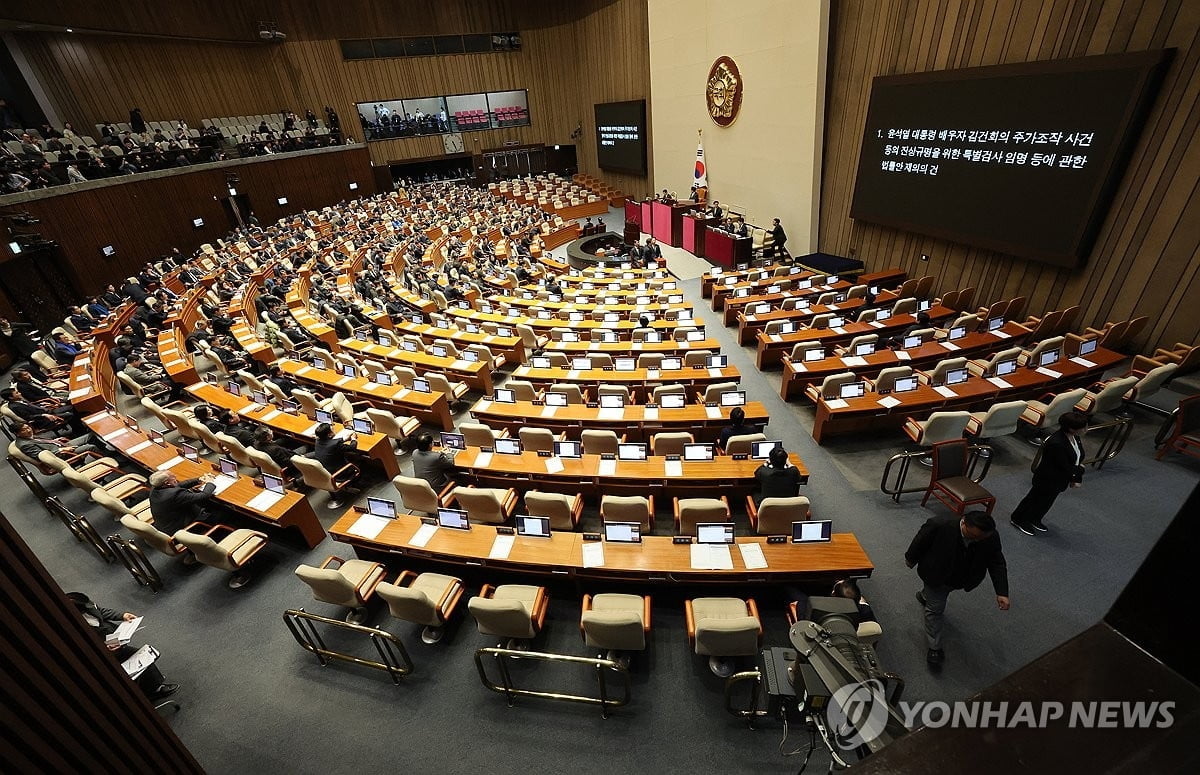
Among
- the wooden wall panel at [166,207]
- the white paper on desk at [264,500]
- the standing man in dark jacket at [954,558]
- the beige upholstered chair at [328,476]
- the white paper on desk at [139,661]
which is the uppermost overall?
the wooden wall panel at [166,207]

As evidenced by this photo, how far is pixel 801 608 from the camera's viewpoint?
4.36 meters

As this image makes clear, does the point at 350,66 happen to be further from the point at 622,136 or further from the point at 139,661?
the point at 139,661

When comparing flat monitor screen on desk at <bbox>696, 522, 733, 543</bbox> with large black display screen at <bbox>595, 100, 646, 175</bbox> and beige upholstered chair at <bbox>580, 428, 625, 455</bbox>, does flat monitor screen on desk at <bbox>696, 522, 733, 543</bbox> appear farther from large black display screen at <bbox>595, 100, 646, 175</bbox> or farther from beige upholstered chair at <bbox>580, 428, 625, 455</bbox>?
large black display screen at <bbox>595, 100, 646, 175</bbox>

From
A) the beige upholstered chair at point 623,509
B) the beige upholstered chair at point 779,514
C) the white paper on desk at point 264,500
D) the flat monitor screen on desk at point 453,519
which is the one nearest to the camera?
the beige upholstered chair at point 779,514

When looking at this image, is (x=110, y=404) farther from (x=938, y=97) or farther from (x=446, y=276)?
(x=938, y=97)

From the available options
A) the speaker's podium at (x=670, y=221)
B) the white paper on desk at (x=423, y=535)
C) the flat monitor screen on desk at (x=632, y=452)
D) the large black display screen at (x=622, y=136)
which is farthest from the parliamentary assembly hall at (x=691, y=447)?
the large black display screen at (x=622, y=136)

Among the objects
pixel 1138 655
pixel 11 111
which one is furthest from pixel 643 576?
pixel 11 111

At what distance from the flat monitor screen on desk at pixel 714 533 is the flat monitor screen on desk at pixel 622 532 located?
0.60 metres

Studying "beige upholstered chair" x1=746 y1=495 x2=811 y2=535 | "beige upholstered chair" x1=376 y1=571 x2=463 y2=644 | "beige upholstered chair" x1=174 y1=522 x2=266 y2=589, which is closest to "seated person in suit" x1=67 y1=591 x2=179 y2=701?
"beige upholstered chair" x1=174 y1=522 x2=266 y2=589

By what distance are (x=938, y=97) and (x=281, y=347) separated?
1566 centimetres

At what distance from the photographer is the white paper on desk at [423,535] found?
203 inches

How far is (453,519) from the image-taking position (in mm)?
5297

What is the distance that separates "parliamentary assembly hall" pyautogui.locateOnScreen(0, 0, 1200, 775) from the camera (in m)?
2.73

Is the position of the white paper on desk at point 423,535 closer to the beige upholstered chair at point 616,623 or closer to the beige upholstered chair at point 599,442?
the beige upholstered chair at point 616,623
